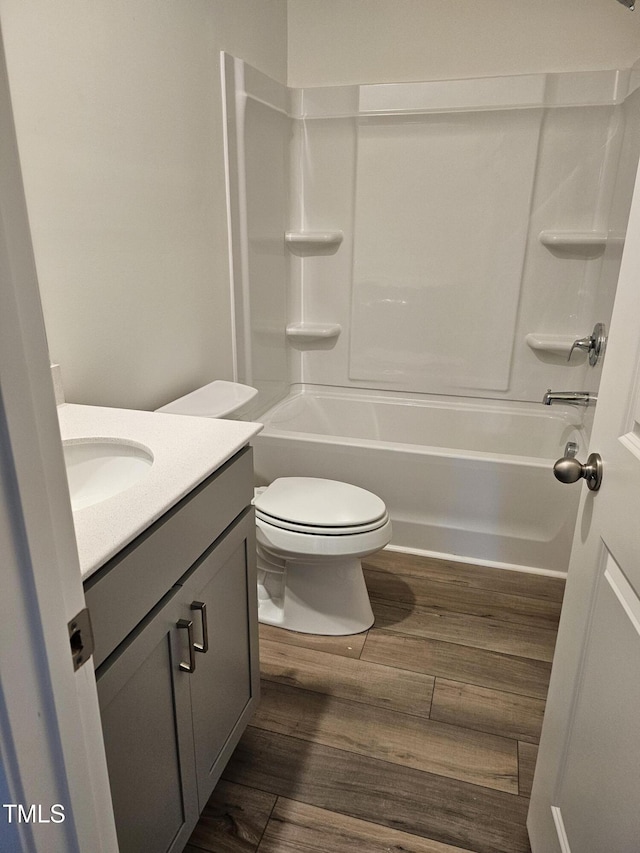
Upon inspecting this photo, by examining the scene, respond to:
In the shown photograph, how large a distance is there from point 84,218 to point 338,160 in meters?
1.64

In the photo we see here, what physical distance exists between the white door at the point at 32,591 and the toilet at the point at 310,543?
119 cm

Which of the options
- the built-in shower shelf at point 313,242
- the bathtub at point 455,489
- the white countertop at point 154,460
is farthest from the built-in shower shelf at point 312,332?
the white countertop at point 154,460

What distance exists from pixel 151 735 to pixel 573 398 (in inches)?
84.8

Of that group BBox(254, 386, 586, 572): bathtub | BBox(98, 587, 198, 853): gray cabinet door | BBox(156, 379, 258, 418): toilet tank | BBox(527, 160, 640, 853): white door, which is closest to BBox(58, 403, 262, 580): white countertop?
BBox(98, 587, 198, 853): gray cabinet door

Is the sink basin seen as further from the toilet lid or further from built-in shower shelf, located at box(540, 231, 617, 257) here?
built-in shower shelf, located at box(540, 231, 617, 257)

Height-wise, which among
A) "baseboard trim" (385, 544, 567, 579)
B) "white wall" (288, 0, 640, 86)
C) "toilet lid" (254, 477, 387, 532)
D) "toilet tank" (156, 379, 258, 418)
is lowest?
"baseboard trim" (385, 544, 567, 579)

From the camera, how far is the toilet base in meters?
1.87

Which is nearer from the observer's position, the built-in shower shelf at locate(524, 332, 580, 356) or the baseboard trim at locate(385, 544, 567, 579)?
the baseboard trim at locate(385, 544, 567, 579)

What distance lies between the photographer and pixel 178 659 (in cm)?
100

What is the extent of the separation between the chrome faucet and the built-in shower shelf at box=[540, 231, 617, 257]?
648 mm

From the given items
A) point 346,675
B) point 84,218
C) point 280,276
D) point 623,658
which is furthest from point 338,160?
point 623,658

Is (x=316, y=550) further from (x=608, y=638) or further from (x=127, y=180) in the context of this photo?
(x=127, y=180)

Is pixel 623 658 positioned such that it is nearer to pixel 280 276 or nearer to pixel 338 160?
pixel 280 276

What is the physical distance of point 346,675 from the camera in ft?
5.66
